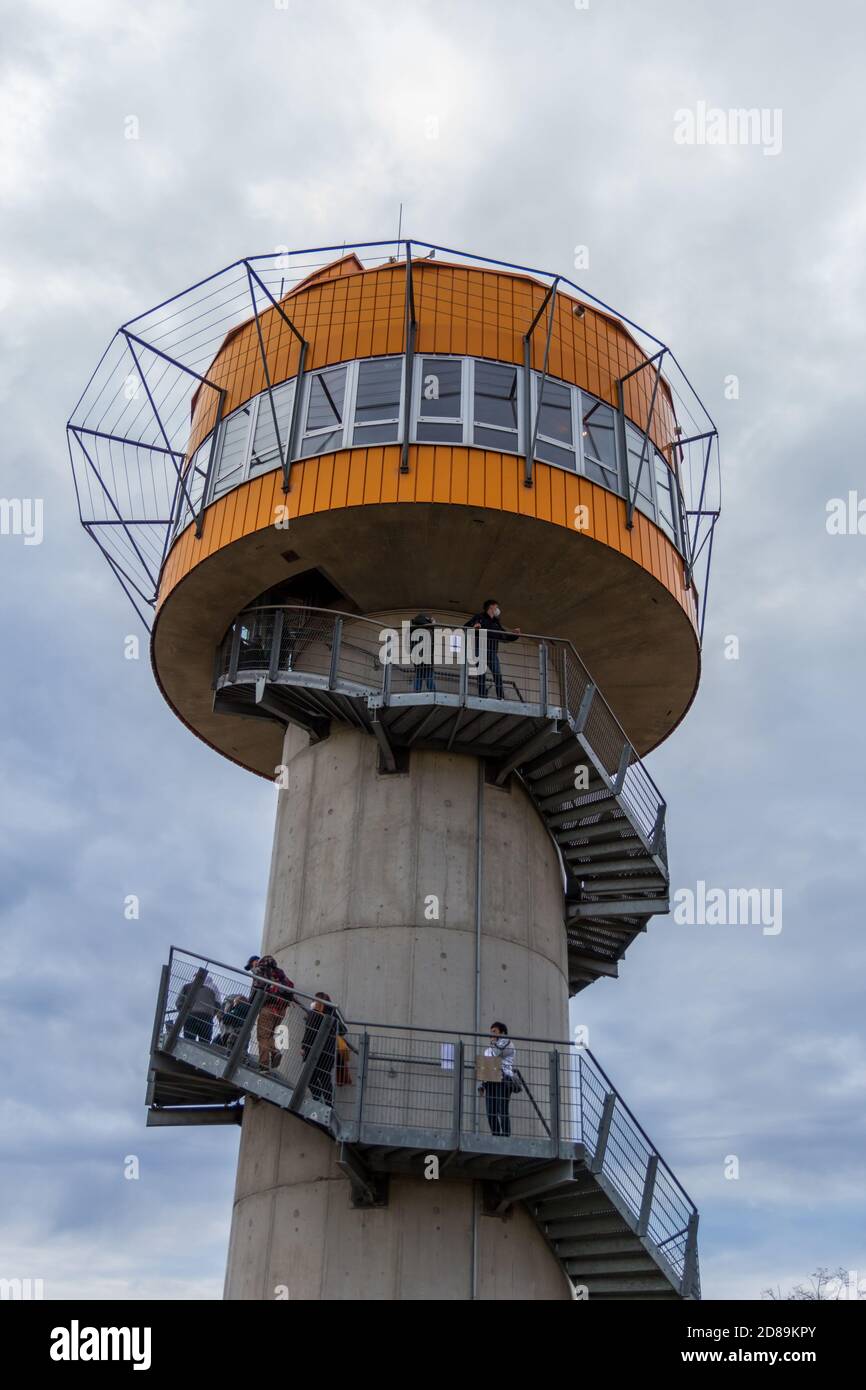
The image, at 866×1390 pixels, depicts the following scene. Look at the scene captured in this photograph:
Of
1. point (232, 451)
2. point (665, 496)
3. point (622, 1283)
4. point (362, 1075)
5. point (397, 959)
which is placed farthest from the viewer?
point (665, 496)

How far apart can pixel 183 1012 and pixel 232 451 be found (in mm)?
9279

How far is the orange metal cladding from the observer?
19.1 meters

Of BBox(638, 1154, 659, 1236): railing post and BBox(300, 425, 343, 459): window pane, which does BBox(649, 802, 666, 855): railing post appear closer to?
BBox(638, 1154, 659, 1236): railing post

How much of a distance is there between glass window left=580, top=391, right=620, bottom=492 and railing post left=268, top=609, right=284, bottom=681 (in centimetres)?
529

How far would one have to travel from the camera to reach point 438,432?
19609 mm

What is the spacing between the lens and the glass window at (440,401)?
19.6 metres

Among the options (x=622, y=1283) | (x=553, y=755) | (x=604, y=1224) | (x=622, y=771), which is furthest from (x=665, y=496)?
(x=622, y=1283)

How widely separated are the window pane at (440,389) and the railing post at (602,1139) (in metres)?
9.89

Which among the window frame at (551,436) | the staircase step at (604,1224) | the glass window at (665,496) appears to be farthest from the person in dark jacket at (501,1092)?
the glass window at (665,496)

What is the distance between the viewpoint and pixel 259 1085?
16531 millimetres

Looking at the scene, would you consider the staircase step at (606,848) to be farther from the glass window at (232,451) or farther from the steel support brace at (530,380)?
the glass window at (232,451)

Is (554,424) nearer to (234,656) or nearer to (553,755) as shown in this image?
(553,755)

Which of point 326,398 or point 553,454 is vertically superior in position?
point 326,398
